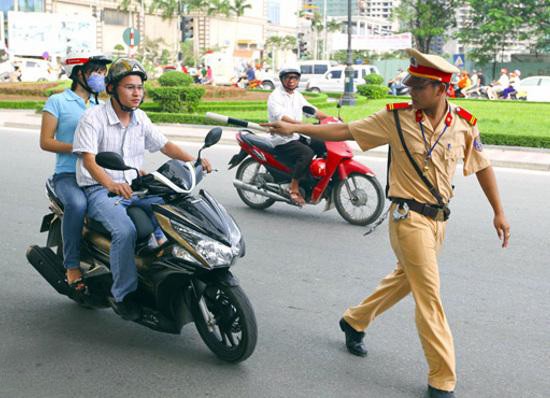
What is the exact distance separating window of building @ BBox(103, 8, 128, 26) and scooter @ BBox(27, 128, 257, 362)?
7175 cm

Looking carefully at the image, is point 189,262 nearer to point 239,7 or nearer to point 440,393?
point 440,393

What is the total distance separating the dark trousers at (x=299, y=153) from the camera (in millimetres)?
8156

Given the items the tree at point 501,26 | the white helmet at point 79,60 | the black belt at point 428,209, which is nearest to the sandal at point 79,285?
the white helmet at point 79,60

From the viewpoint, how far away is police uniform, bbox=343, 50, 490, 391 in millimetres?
3799

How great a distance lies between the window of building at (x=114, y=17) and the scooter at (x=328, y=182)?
67662 mm

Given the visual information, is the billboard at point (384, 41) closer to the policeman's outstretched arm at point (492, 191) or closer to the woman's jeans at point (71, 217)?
the woman's jeans at point (71, 217)

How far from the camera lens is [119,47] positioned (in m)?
62.5

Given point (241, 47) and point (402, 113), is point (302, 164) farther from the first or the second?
point (241, 47)

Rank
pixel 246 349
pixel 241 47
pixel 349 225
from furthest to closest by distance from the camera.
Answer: pixel 241 47 → pixel 349 225 → pixel 246 349

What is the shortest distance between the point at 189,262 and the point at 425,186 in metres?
1.27

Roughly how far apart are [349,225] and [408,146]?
166 inches

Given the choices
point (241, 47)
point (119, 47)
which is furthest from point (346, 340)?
point (241, 47)

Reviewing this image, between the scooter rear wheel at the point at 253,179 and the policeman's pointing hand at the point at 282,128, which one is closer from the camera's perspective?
the policeman's pointing hand at the point at 282,128

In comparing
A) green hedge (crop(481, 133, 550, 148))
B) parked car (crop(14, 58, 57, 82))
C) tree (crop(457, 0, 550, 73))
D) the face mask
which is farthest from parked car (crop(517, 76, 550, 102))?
the face mask
